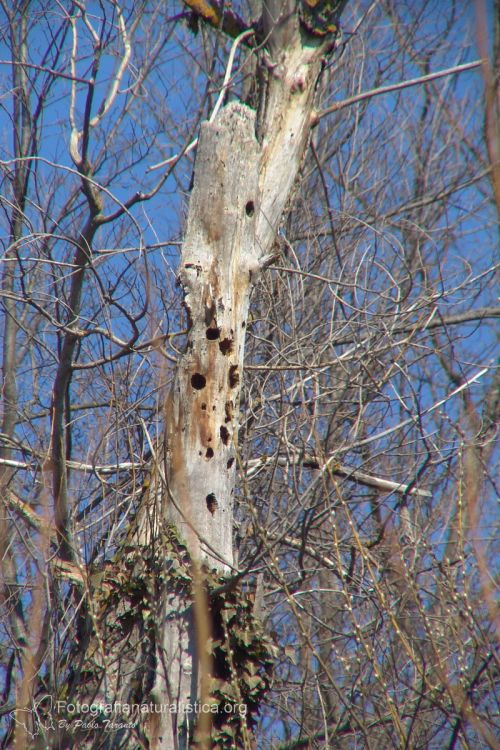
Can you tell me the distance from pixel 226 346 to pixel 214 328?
108 millimetres

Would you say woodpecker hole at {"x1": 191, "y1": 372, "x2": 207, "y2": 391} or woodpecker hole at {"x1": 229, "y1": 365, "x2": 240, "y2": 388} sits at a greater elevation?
woodpecker hole at {"x1": 229, "y1": 365, "x2": 240, "y2": 388}

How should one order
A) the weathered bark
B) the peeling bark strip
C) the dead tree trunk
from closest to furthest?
the dead tree trunk → the weathered bark → the peeling bark strip

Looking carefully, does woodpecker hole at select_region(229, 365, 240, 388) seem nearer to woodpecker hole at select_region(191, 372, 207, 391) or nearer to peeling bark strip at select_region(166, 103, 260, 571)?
peeling bark strip at select_region(166, 103, 260, 571)

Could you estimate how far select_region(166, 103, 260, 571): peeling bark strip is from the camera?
3900 millimetres

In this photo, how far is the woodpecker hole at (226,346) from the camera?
4.06m

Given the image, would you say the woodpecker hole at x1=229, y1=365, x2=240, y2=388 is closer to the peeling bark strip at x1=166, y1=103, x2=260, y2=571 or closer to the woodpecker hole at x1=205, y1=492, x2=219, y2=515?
the peeling bark strip at x1=166, y1=103, x2=260, y2=571

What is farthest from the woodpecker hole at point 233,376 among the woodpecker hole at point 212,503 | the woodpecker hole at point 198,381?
the woodpecker hole at point 212,503

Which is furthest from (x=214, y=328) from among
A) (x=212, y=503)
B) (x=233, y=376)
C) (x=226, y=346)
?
(x=212, y=503)

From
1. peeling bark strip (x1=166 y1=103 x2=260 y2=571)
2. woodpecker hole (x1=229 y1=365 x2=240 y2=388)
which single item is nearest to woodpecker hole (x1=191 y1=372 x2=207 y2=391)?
peeling bark strip (x1=166 y1=103 x2=260 y2=571)

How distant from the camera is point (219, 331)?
13.3 feet

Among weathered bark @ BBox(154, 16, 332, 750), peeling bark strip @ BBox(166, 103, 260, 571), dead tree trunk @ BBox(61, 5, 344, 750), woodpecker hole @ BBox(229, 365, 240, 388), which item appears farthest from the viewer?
woodpecker hole @ BBox(229, 365, 240, 388)

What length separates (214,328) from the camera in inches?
159

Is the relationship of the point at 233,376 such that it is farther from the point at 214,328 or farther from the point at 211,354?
the point at 214,328

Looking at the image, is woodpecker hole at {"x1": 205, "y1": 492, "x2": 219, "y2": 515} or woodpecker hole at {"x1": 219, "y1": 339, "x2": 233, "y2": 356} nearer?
woodpecker hole at {"x1": 205, "y1": 492, "x2": 219, "y2": 515}
